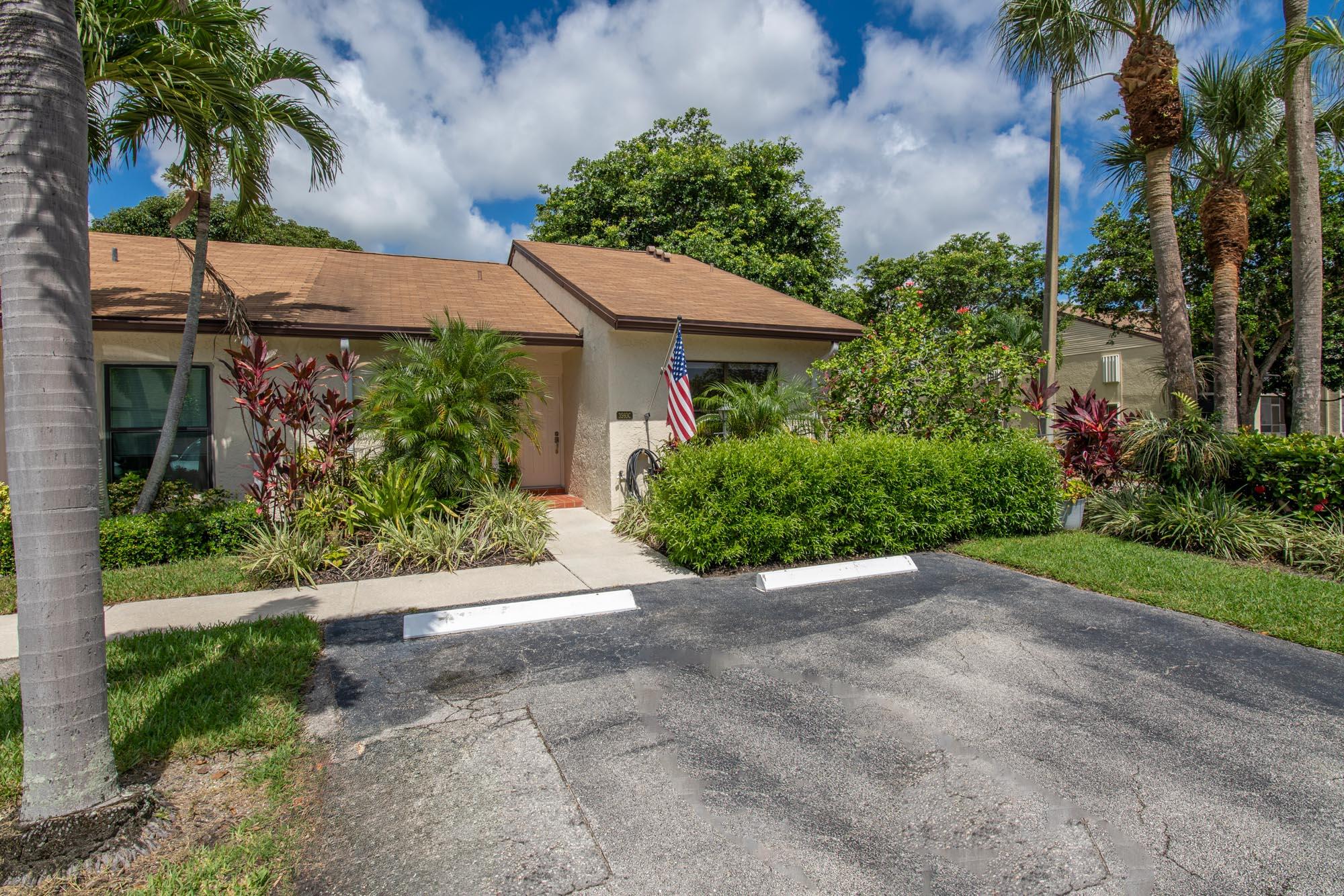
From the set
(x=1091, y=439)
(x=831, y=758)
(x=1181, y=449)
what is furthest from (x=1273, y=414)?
(x=831, y=758)

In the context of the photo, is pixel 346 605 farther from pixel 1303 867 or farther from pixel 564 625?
pixel 1303 867

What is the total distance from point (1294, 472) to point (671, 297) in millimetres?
8900

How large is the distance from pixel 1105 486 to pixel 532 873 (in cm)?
1064

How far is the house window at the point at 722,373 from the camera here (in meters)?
11.2

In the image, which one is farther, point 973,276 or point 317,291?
point 973,276

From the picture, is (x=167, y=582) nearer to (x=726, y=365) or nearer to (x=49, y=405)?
(x=49, y=405)

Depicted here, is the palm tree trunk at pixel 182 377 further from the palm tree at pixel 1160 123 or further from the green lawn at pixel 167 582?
the palm tree at pixel 1160 123

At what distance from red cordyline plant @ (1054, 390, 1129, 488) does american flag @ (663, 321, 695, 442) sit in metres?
5.95

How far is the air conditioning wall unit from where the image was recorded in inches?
841

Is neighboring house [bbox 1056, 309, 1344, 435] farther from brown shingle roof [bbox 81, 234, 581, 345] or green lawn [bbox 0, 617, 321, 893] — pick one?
green lawn [bbox 0, 617, 321, 893]

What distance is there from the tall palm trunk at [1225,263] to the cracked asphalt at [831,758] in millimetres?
7752

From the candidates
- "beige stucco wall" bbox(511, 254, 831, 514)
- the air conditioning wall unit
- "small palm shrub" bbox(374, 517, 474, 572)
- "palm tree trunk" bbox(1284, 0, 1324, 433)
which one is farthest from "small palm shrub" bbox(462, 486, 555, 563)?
the air conditioning wall unit

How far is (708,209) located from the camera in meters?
21.9

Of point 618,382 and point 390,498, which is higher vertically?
point 618,382
